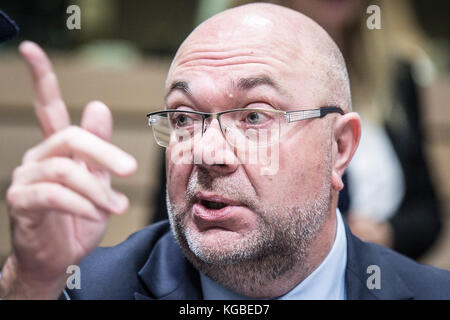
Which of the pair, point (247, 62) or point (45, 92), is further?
point (247, 62)

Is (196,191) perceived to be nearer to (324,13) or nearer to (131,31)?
(324,13)

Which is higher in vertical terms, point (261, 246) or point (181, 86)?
point (181, 86)

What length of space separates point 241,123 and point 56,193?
382 mm

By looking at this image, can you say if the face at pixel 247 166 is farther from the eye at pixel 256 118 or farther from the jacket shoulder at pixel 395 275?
the jacket shoulder at pixel 395 275

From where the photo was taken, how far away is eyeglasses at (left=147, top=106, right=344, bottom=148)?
1007 millimetres

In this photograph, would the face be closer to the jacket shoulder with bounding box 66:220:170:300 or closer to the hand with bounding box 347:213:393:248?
the jacket shoulder with bounding box 66:220:170:300

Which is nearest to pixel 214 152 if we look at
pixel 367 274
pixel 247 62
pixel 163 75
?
pixel 247 62

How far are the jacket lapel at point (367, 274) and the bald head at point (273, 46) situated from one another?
30 centimetres

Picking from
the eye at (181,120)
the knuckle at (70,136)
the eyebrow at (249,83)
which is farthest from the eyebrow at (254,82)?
the knuckle at (70,136)

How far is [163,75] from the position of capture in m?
1.86

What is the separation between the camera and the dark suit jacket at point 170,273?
107 cm

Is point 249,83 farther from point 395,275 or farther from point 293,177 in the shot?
point 395,275

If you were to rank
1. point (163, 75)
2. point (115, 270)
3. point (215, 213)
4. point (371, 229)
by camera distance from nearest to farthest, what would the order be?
point (215, 213)
point (115, 270)
point (371, 229)
point (163, 75)

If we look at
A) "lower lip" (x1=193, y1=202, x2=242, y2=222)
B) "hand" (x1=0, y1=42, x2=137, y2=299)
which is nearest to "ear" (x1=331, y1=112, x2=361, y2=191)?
"lower lip" (x1=193, y1=202, x2=242, y2=222)
